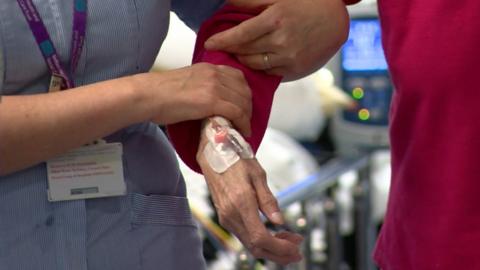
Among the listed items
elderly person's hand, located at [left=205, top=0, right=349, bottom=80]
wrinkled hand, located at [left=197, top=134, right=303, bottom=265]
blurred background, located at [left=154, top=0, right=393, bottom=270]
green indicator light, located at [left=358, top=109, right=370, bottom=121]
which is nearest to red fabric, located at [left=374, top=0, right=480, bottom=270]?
elderly person's hand, located at [left=205, top=0, right=349, bottom=80]

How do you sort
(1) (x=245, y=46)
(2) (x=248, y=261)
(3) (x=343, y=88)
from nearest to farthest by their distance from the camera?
(1) (x=245, y=46)
(2) (x=248, y=261)
(3) (x=343, y=88)

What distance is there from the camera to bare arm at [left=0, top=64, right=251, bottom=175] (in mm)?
1235

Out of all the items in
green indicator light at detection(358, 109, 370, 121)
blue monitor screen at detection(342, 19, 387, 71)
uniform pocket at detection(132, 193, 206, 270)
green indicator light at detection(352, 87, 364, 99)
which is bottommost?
green indicator light at detection(358, 109, 370, 121)

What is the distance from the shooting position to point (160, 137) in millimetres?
1437

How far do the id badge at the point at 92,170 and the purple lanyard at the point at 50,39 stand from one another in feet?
0.34

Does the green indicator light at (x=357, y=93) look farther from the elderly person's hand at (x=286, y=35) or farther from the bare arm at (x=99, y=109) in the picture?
the bare arm at (x=99, y=109)

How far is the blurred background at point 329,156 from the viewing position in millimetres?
2545

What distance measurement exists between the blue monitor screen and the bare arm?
1.84 metres

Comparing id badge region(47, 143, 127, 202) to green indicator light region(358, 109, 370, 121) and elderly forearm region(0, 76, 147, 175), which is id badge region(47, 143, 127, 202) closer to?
elderly forearm region(0, 76, 147, 175)

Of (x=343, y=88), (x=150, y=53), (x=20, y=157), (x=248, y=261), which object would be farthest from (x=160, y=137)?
(x=343, y=88)

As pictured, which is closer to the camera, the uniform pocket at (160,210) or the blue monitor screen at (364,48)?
the uniform pocket at (160,210)

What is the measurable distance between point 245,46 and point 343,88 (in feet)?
6.55

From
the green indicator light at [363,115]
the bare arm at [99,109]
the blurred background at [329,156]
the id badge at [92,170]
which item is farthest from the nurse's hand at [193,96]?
the green indicator light at [363,115]

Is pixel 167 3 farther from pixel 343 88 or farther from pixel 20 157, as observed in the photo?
pixel 343 88
